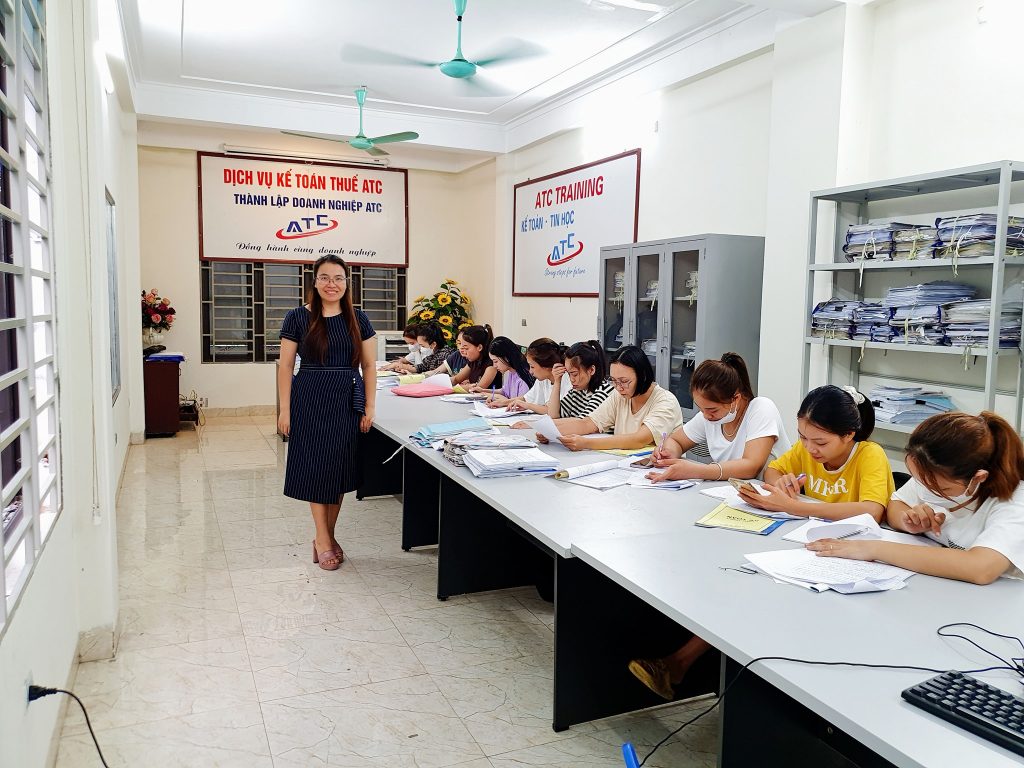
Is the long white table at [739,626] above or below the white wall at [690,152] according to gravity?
below

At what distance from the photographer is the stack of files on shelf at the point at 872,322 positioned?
3553 millimetres

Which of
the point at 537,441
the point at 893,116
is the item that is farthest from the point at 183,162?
the point at 893,116

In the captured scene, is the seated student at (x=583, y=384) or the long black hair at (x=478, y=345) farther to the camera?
the long black hair at (x=478, y=345)

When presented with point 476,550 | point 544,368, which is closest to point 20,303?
point 476,550

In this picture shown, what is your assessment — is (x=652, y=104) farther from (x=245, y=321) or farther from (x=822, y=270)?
(x=245, y=321)

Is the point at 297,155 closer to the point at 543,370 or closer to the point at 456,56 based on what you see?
the point at 456,56

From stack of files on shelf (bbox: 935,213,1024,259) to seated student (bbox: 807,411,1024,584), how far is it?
1542 millimetres

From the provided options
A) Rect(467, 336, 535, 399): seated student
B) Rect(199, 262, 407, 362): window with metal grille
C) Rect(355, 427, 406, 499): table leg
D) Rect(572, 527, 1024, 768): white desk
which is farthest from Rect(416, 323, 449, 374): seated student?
Rect(572, 527, 1024, 768): white desk

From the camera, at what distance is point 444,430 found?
11.7 ft

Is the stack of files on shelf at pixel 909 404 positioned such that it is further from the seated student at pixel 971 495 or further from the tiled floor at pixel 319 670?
the tiled floor at pixel 319 670

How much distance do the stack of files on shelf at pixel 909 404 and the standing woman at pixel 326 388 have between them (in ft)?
7.83

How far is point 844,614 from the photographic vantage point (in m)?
1.58

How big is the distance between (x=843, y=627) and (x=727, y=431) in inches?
62.1

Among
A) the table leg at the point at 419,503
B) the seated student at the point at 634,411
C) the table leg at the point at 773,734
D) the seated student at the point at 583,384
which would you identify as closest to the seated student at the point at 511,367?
the seated student at the point at 583,384
